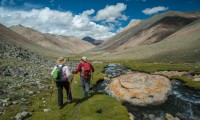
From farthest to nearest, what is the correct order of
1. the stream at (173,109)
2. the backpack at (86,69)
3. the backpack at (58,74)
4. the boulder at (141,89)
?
1. the boulder at (141,89)
2. the stream at (173,109)
3. the backpack at (86,69)
4. the backpack at (58,74)

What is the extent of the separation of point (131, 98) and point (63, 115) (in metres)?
8.80

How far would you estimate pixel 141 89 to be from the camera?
2650cm

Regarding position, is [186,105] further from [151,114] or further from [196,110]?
[151,114]

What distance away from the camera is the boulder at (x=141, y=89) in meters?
25.1

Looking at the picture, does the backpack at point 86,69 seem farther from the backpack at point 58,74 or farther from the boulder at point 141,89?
the boulder at point 141,89

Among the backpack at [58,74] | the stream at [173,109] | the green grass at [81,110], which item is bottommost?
the stream at [173,109]

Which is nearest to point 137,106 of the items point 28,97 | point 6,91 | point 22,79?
point 28,97

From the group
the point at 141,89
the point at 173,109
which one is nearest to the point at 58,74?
the point at 141,89

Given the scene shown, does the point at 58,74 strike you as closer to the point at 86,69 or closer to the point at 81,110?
the point at 86,69

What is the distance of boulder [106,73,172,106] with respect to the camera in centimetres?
2506

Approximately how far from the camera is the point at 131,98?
83.3ft

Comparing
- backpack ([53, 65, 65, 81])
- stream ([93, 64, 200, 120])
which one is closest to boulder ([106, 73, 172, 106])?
stream ([93, 64, 200, 120])

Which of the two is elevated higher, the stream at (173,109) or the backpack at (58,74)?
the backpack at (58,74)

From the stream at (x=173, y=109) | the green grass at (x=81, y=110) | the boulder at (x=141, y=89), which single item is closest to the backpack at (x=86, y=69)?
the green grass at (x=81, y=110)
